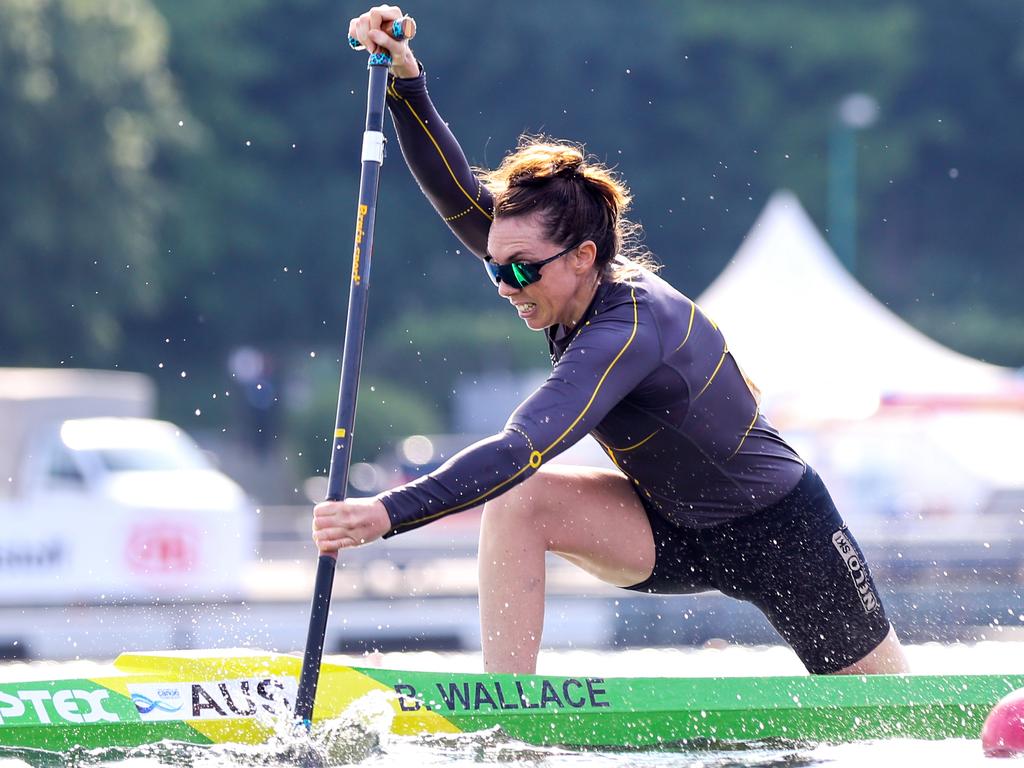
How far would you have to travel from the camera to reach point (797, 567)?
427cm

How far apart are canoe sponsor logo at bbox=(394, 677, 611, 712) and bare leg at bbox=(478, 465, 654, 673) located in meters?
0.17

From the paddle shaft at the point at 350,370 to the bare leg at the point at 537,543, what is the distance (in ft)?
1.36

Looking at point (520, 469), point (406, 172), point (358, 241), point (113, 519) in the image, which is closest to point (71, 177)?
point (406, 172)

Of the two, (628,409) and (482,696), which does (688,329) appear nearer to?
(628,409)

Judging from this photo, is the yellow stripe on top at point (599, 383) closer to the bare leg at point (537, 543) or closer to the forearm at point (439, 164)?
the bare leg at point (537, 543)

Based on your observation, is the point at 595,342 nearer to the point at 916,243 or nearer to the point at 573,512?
the point at 573,512

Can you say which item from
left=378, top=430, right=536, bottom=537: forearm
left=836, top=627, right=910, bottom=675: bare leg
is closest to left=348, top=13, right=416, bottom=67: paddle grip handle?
left=378, top=430, right=536, bottom=537: forearm

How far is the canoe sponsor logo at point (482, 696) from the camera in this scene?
3.91 m

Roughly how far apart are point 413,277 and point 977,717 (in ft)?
89.7

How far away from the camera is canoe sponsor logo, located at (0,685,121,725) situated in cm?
379

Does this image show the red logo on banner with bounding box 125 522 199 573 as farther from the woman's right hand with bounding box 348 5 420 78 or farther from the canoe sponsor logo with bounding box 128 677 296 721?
the canoe sponsor logo with bounding box 128 677 296 721

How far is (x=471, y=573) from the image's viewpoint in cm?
1293

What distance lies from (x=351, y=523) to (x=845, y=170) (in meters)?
28.2

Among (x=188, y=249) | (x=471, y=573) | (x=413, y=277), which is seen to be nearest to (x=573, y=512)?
(x=471, y=573)
